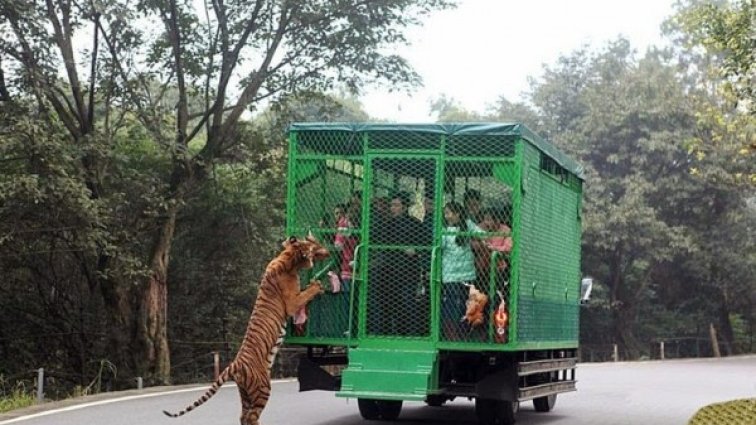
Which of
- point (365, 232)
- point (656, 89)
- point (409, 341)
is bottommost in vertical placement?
point (409, 341)

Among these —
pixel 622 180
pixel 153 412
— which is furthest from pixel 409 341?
pixel 622 180

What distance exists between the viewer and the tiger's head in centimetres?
957

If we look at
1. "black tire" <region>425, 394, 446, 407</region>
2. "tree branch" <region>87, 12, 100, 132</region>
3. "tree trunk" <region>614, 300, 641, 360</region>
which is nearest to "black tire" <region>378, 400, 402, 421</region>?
"black tire" <region>425, 394, 446, 407</region>

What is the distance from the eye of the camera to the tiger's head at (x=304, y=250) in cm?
957

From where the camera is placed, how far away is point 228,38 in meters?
19.4

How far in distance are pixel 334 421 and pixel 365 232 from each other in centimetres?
251

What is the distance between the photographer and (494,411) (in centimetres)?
1071

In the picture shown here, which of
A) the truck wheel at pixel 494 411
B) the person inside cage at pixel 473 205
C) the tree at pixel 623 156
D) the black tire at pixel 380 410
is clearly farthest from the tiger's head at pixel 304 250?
the tree at pixel 623 156

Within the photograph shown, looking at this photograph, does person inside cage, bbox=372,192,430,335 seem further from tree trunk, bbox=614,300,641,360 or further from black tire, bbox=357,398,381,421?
tree trunk, bbox=614,300,641,360

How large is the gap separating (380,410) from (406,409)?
1636 mm

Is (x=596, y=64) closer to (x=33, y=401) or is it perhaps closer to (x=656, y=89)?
(x=656, y=89)

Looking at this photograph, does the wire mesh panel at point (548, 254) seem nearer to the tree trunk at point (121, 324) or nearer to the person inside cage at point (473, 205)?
the person inside cage at point (473, 205)

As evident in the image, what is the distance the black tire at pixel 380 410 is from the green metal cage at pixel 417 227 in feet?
5.92

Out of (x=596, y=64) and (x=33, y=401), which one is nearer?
(x=33, y=401)
